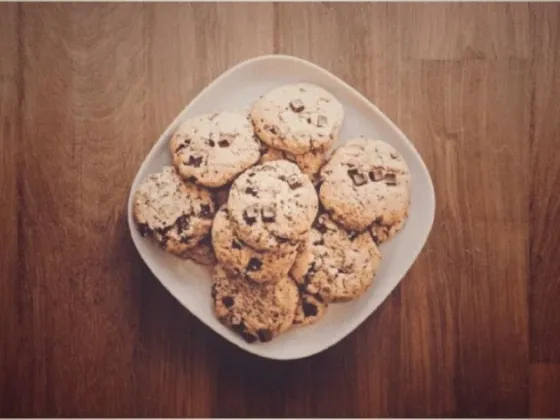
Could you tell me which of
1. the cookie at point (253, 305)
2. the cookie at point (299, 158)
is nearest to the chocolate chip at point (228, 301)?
the cookie at point (253, 305)

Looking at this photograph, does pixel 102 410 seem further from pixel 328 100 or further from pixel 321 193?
pixel 328 100

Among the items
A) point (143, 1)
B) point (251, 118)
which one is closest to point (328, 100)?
point (251, 118)

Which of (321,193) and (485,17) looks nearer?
(321,193)

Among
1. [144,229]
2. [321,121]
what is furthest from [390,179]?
[144,229]

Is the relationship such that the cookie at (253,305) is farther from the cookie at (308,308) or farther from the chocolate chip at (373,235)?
the chocolate chip at (373,235)

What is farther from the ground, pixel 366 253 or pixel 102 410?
pixel 366 253

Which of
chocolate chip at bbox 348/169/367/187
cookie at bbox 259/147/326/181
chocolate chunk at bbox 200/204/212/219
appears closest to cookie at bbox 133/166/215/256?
chocolate chunk at bbox 200/204/212/219
